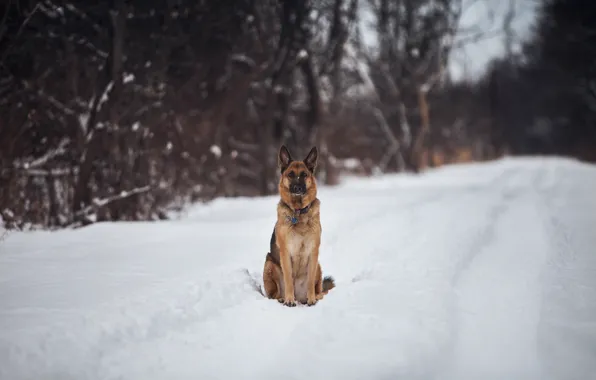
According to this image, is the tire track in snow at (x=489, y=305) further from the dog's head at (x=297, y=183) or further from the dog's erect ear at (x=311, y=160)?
the dog's erect ear at (x=311, y=160)

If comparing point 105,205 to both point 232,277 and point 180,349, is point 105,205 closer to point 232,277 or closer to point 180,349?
point 232,277

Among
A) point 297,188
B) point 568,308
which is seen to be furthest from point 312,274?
point 568,308

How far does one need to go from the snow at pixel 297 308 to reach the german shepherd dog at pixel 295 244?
230mm

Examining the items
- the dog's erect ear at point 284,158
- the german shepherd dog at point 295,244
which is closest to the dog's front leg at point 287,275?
the german shepherd dog at point 295,244

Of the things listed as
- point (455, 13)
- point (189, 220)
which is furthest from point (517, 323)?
point (455, 13)

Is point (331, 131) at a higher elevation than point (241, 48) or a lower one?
lower

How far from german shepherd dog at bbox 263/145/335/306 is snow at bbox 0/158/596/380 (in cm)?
23

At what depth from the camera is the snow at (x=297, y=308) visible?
339 cm

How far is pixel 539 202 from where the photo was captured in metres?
12.3

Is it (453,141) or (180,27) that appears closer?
(180,27)

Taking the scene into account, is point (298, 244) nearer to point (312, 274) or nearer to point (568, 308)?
point (312, 274)

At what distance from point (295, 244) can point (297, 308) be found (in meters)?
0.68

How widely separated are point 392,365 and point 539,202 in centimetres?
1073

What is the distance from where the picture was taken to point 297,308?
15.5ft
